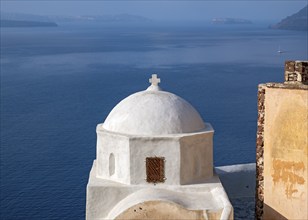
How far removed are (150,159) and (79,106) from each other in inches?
1381

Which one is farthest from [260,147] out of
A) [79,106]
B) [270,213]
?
[79,106]

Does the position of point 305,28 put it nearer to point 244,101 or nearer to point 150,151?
point 244,101

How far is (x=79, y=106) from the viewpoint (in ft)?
150

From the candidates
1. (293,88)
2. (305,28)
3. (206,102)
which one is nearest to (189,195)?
(293,88)

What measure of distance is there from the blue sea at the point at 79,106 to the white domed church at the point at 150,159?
13.7m

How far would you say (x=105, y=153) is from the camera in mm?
11719

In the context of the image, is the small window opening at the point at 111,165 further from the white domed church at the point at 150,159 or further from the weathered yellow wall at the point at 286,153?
the weathered yellow wall at the point at 286,153

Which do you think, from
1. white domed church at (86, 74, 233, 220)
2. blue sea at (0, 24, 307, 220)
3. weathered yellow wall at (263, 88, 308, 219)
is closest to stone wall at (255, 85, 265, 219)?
weathered yellow wall at (263, 88, 308, 219)

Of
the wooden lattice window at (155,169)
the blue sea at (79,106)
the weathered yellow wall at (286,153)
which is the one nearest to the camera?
the weathered yellow wall at (286,153)

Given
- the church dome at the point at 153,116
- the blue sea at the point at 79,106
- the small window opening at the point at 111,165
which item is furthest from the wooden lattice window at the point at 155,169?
the blue sea at the point at 79,106

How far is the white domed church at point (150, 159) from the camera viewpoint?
11164mm

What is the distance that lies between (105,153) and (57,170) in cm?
1950

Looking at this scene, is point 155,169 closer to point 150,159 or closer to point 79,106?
point 150,159

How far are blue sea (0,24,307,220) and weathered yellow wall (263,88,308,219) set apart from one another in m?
14.6
